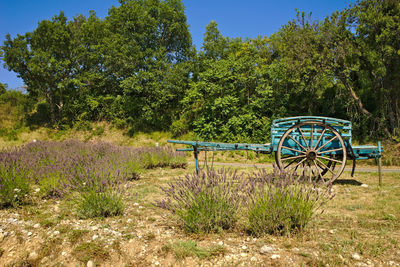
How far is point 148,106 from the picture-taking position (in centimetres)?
1953

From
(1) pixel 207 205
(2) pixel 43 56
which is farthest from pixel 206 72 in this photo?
(1) pixel 207 205

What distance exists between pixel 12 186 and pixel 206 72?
15096 millimetres

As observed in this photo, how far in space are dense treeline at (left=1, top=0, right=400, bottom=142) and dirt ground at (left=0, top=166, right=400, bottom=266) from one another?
1160 cm

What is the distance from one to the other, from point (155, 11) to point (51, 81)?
10297 millimetres

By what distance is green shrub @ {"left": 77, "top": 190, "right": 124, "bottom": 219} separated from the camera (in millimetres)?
3898

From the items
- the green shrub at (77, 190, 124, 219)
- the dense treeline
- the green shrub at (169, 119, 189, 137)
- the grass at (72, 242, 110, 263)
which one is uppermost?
the dense treeline

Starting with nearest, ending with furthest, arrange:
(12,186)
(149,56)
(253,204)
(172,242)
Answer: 1. (172,242)
2. (253,204)
3. (12,186)
4. (149,56)

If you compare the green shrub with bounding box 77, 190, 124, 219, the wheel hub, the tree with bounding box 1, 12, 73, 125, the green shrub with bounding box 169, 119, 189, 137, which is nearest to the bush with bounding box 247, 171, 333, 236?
the green shrub with bounding box 77, 190, 124, 219

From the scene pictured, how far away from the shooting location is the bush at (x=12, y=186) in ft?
14.2

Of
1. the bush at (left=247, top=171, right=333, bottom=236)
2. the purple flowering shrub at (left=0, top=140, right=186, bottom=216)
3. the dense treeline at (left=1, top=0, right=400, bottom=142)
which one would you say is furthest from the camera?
the dense treeline at (left=1, top=0, right=400, bottom=142)

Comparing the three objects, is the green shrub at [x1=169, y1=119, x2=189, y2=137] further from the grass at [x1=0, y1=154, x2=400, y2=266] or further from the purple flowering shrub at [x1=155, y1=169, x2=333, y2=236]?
the purple flowering shrub at [x1=155, y1=169, x2=333, y2=236]

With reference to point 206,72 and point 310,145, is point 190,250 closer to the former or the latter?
point 310,145

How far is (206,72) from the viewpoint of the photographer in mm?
18016

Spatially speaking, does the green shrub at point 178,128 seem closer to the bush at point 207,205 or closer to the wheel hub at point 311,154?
the wheel hub at point 311,154
